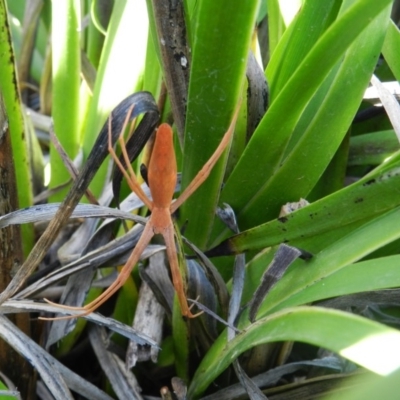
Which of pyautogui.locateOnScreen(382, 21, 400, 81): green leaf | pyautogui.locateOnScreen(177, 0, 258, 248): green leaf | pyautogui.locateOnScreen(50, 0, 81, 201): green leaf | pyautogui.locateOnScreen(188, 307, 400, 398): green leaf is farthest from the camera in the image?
pyautogui.locateOnScreen(50, 0, 81, 201): green leaf

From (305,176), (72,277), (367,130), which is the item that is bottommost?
(72,277)

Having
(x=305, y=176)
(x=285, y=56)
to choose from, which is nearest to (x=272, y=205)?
(x=305, y=176)

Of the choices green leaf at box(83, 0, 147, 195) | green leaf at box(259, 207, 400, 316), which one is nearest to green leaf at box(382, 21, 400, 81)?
green leaf at box(259, 207, 400, 316)

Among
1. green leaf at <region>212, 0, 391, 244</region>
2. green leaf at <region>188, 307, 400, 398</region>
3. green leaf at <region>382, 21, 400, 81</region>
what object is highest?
green leaf at <region>382, 21, 400, 81</region>

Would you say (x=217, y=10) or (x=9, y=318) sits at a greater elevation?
(x=217, y=10)

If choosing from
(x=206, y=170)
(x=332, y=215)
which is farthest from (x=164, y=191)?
(x=332, y=215)

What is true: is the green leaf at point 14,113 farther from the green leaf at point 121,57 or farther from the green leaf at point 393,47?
the green leaf at point 393,47

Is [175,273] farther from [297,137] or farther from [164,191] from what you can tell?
[297,137]

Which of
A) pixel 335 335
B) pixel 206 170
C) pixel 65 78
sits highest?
pixel 65 78

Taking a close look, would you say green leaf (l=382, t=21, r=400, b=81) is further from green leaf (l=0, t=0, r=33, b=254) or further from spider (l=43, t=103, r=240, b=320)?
green leaf (l=0, t=0, r=33, b=254)

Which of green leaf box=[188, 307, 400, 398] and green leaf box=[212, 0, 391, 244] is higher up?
green leaf box=[212, 0, 391, 244]

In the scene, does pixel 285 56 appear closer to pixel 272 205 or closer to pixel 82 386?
pixel 272 205
